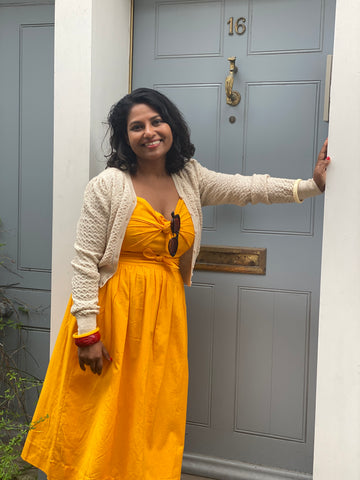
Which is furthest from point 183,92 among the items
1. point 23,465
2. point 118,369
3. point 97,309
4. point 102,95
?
point 23,465

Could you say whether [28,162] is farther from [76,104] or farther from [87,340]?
[87,340]

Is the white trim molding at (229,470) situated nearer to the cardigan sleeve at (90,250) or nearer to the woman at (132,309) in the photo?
the woman at (132,309)

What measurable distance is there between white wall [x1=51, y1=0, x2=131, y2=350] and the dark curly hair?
0.25m

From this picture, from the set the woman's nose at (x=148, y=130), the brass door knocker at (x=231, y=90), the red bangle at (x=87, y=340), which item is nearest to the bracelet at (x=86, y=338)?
the red bangle at (x=87, y=340)

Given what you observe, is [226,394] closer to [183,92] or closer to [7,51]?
[183,92]

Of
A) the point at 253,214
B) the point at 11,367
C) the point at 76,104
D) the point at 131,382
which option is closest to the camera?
the point at 131,382

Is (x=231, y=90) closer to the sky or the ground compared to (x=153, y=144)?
closer to the sky

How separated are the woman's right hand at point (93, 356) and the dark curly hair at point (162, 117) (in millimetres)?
695

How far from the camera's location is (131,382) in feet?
6.68

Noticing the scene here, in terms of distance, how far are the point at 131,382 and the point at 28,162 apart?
4.47 ft

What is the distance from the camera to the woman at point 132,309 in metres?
1.96

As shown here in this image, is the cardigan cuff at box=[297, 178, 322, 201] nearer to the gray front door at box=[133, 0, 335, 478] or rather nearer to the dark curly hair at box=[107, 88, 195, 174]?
the gray front door at box=[133, 0, 335, 478]

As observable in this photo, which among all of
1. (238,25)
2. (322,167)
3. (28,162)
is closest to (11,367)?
(28,162)

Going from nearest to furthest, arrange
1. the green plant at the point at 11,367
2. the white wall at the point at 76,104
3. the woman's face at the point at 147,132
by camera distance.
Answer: the woman's face at the point at 147,132, the white wall at the point at 76,104, the green plant at the point at 11,367
